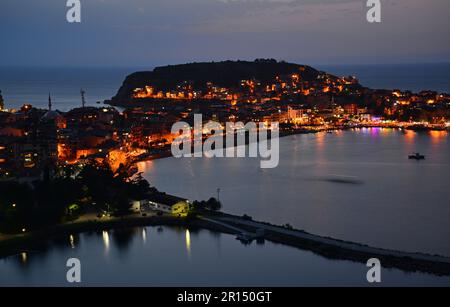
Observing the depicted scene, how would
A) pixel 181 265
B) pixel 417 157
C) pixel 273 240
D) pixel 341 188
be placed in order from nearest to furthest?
1. pixel 181 265
2. pixel 273 240
3. pixel 341 188
4. pixel 417 157

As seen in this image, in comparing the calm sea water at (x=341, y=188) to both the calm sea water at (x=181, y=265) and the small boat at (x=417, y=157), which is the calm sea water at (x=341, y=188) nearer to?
the small boat at (x=417, y=157)

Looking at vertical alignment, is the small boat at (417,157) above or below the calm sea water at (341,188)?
above

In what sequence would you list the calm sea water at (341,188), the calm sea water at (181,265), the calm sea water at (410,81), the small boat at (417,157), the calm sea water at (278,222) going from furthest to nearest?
the calm sea water at (410,81) → the small boat at (417,157) → the calm sea water at (341,188) → the calm sea water at (278,222) → the calm sea water at (181,265)

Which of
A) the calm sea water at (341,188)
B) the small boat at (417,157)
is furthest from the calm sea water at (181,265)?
the small boat at (417,157)

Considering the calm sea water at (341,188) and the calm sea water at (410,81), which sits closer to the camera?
the calm sea water at (341,188)

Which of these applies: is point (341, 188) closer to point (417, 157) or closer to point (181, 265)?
point (417, 157)

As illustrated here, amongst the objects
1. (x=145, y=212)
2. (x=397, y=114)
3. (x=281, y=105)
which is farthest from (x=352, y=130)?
(x=145, y=212)

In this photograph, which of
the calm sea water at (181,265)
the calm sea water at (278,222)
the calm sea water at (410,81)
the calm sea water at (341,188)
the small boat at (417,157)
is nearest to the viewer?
the calm sea water at (181,265)

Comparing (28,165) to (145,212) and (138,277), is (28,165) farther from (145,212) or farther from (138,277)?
(138,277)

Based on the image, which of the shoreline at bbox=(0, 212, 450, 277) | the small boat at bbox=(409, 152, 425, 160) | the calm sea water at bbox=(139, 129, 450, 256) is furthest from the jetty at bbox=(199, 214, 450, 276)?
the small boat at bbox=(409, 152, 425, 160)

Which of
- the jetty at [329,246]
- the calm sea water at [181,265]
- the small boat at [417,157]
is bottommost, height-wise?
the calm sea water at [181,265]

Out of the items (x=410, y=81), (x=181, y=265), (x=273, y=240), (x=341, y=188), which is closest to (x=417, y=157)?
(x=341, y=188)
